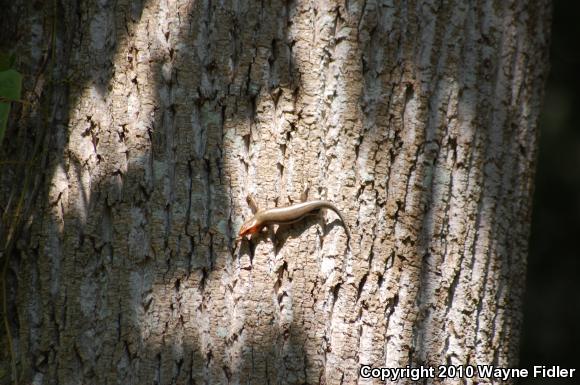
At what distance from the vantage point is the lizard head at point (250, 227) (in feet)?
5.94

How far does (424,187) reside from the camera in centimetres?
192

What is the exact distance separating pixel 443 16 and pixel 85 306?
4.48 ft

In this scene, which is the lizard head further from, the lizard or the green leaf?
the green leaf

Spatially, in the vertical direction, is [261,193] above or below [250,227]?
above

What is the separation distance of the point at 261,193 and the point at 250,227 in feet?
0.37

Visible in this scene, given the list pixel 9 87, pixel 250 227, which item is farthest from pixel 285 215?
pixel 9 87

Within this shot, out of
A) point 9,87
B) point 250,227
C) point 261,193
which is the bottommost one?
point 250,227

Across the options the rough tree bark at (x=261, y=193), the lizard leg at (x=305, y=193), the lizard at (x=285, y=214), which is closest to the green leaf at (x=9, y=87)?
the rough tree bark at (x=261, y=193)

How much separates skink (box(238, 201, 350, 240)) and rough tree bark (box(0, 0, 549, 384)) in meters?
0.03

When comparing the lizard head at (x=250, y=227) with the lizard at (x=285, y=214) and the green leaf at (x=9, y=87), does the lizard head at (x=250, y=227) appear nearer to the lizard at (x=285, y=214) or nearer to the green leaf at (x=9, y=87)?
the lizard at (x=285, y=214)

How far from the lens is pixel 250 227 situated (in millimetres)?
1818

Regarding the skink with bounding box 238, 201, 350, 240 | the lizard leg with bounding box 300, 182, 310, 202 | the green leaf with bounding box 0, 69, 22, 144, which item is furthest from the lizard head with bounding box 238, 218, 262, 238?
the green leaf with bounding box 0, 69, 22, 144

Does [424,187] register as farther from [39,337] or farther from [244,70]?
[39,337]

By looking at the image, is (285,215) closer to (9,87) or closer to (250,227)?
(250,227)
